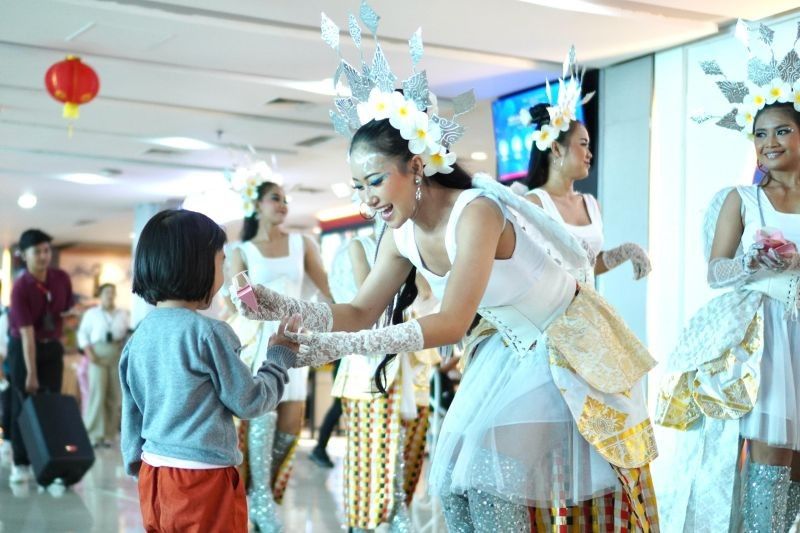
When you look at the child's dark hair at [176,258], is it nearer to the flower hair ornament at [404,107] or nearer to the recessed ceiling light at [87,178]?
the flower hair ornament at [404,107]

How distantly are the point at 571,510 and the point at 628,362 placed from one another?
0.40 metres

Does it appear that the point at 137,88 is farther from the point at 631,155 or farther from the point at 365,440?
the point at 365,440

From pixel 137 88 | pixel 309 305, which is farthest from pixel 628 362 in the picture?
pixel 137 88

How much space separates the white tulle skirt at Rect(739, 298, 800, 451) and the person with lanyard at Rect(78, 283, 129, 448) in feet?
25.0

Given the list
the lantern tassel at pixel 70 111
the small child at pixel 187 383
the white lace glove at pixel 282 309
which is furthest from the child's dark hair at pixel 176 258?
the lantern tassel at pixel 70 111

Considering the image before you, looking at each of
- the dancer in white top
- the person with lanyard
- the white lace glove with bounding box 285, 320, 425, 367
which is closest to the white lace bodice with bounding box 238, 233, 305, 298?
the dancer in white top

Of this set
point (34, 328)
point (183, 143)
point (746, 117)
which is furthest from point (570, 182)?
point (183, 143)

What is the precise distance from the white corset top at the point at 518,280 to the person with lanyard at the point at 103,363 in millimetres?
7885

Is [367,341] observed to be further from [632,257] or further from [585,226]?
[632,257]

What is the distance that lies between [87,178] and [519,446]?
991cm

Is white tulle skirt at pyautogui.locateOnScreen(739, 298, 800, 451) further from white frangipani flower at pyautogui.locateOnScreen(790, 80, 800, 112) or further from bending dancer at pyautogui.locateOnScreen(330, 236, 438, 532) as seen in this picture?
bending dancer at pyautogui.locateOnScreen(330, 236, 438, 532)

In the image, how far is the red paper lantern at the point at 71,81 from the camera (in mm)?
6133

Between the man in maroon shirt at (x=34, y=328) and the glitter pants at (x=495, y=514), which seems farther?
the man in maroon shirt at (x=34, y=328)

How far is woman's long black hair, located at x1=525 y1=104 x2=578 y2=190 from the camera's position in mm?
4105
